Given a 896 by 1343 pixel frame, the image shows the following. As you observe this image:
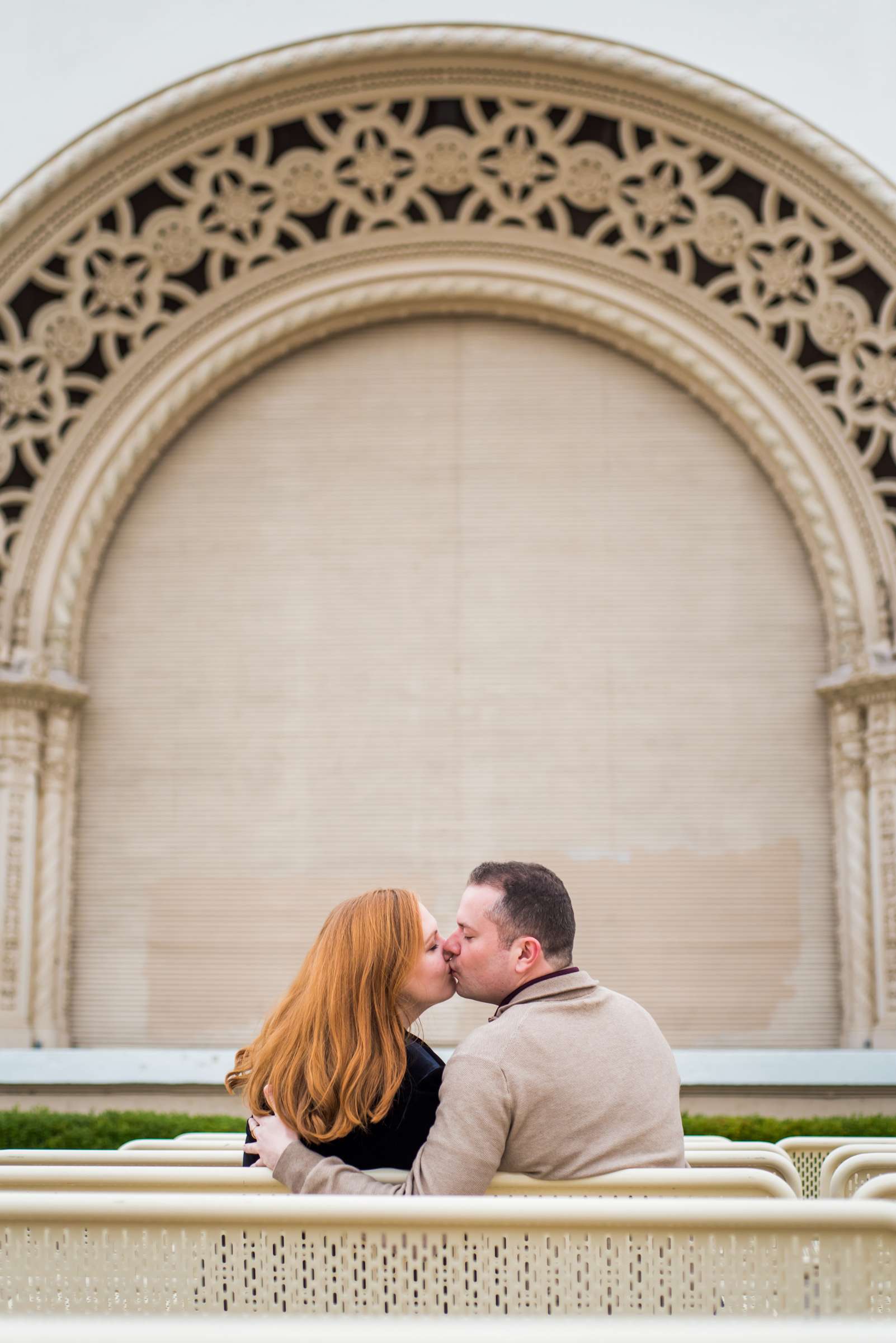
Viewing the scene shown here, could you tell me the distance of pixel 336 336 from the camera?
11.3m

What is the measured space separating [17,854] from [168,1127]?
10.4 feet

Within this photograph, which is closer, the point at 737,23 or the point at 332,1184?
the point at 332,1184

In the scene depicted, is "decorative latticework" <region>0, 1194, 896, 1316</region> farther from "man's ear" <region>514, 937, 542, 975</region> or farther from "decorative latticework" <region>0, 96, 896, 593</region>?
"decorative latticework" <region>0, 96, 896, 593</region>

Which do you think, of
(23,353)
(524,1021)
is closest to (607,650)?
(23,353)

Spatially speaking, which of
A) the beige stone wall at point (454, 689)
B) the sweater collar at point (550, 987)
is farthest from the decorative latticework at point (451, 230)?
the sweater collar at point (550, 987)

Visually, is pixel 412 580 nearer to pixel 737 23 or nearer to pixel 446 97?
pixel 446 97

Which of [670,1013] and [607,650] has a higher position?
[607,650]

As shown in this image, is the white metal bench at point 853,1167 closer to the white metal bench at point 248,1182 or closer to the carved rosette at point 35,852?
the white metal bench at point 248,1182

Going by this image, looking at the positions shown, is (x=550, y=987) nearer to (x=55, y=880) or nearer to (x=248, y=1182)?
(x=248, y=1182)

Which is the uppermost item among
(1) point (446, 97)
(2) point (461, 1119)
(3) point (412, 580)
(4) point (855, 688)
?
(1) point (446, 97)

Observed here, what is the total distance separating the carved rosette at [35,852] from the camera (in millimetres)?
9812

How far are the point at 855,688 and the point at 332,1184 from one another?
27.4 ft

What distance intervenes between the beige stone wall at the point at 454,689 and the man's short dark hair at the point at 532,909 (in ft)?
25.0

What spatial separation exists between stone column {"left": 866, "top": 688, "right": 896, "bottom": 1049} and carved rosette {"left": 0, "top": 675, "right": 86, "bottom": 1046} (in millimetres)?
6044
